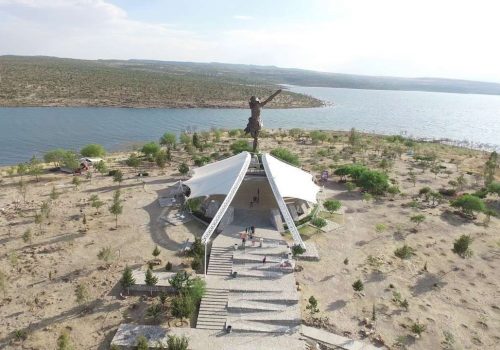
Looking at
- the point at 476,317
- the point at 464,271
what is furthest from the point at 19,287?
the point at 464,271

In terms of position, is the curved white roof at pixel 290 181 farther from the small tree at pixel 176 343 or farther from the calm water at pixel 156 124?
the calm water at pixel 156 124

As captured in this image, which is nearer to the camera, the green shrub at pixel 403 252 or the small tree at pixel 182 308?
the small tree at pixel 182 308

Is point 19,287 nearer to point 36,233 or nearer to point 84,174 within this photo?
point 36,233

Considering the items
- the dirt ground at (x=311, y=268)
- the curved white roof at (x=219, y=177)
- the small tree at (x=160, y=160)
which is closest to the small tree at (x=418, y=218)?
the dirt ground at (x=311, y=268)

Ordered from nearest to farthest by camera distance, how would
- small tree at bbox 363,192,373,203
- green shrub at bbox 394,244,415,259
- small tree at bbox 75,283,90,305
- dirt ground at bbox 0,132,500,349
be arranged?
1. dirt ground at bbox 0,132,500,349
2. small tree at bbox 75,283,90,305
3. green shrub at bbox 394,244,415,259
4. small tree at bbox 363,192,373,203

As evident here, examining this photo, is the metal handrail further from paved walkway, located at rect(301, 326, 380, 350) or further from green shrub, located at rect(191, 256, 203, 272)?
paved walkway, located at rect(301, 326, 380, 350)

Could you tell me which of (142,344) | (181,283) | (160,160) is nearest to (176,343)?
(142,344)

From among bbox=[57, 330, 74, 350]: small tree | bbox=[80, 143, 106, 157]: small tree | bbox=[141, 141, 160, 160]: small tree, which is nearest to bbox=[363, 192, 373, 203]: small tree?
bbox=[141, 141, 160, 160]: small tree
